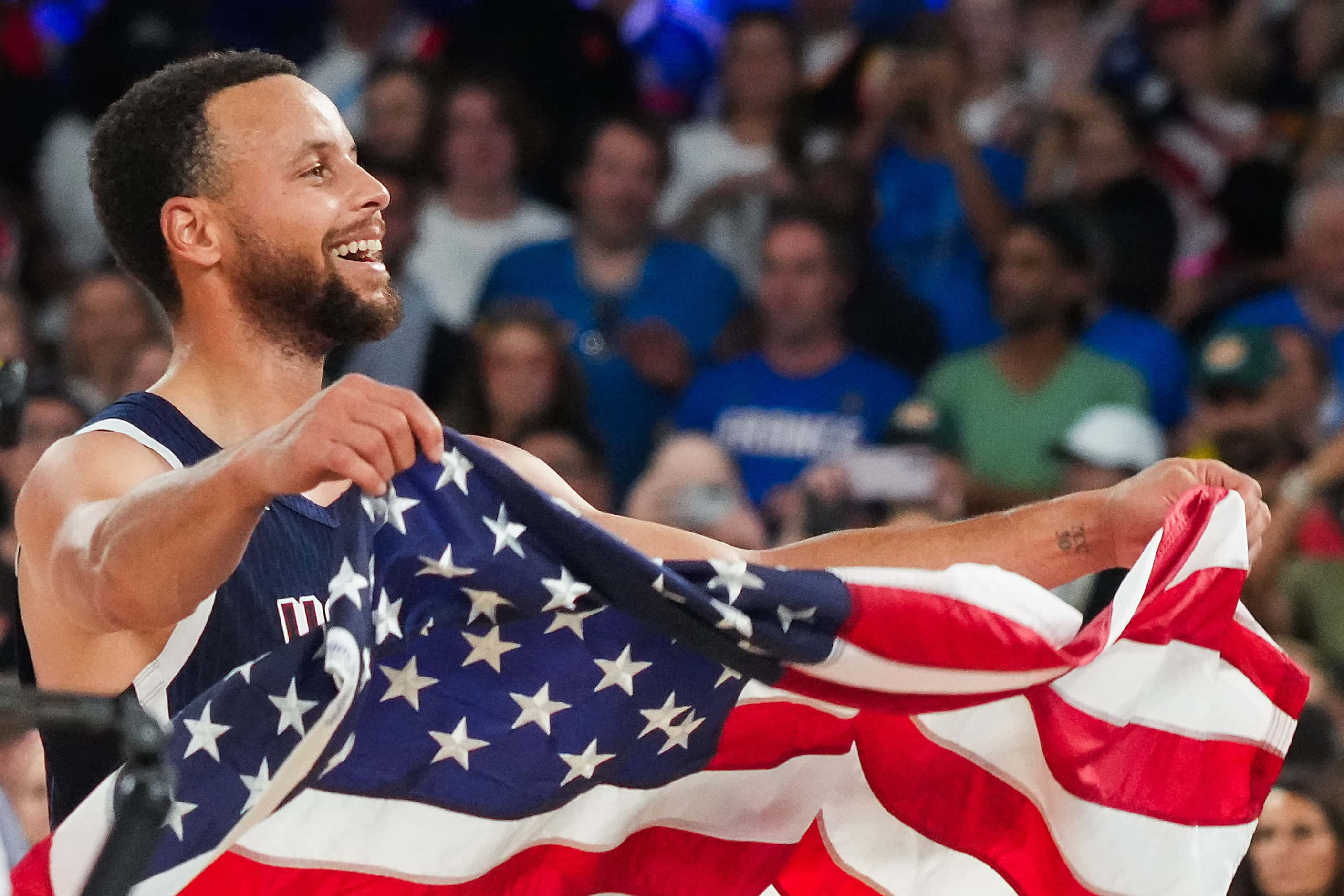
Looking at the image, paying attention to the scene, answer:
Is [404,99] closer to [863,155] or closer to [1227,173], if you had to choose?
[863,155]

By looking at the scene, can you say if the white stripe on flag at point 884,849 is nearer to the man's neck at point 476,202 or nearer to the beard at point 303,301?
the beard at point 303,301

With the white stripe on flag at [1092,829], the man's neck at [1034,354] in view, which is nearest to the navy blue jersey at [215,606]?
the white stripe on flag at [1092,829]

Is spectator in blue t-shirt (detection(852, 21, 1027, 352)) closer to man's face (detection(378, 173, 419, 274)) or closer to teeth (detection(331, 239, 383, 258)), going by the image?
man's face (detection(378, 173, 419, 274))

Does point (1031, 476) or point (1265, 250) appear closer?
point (1031, 476)

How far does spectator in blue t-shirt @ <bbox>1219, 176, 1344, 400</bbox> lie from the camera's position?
656 centimetres

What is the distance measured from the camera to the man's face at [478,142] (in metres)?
7.32

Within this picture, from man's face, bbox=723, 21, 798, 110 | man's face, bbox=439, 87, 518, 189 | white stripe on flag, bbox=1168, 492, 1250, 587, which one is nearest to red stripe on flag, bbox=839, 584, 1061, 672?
white stripe on flag, bbox=1168, 492, 1250, 587

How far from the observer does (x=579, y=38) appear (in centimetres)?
819

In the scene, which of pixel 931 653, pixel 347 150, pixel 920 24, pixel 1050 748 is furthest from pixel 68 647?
pixel 920 24

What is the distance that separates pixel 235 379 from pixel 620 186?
13.4 ft

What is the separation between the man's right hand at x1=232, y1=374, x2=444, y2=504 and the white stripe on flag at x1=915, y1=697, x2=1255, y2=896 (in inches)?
41.9

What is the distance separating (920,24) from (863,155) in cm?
71

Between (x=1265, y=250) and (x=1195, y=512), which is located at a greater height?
(x=1195, y=512)

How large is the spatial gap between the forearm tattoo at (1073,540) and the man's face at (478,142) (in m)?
4.49
